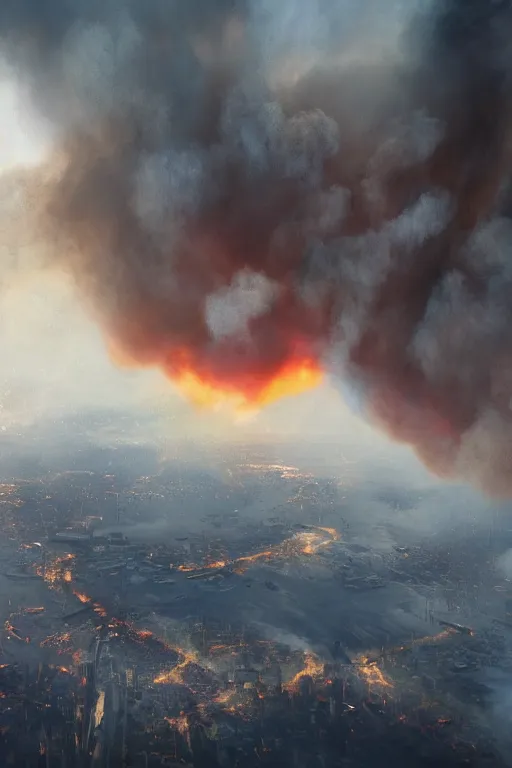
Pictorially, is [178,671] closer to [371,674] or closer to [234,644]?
[234,644]

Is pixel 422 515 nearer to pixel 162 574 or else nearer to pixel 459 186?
pixel 162 574

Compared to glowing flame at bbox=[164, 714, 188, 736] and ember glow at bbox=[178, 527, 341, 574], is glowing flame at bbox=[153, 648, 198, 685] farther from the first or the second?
ember glow at bbox=[178, 527, 341, 574]

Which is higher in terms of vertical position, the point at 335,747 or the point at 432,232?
the point at 432,232

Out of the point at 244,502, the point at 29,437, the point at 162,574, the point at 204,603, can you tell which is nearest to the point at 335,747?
the point at 204,603

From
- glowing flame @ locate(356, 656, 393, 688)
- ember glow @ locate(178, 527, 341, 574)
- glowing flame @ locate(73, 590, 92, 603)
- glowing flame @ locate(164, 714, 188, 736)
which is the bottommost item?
glowing flame @ locate(164, 714, 188, 736)

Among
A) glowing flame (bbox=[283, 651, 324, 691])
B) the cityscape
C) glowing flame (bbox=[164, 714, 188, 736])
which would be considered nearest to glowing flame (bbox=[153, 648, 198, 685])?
the cityscape

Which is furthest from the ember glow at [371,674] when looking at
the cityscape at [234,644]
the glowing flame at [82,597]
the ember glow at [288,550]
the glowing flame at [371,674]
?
the glowing flame at [82,597]

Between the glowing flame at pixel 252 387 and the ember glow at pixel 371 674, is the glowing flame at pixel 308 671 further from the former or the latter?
the glowing flame at pixel 252 387

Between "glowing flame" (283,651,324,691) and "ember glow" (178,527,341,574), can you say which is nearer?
"glowing flame" (283,651,324,691)
